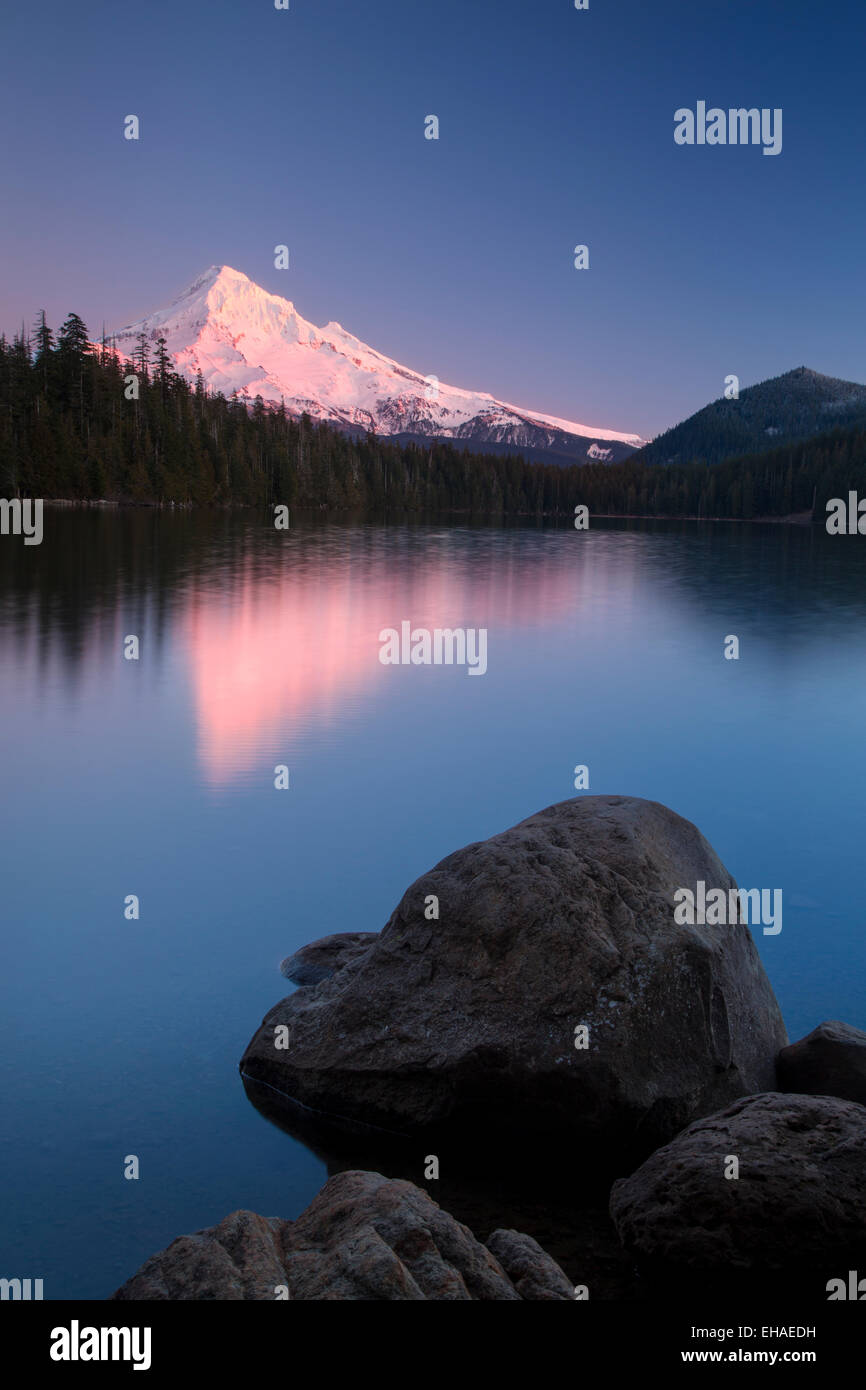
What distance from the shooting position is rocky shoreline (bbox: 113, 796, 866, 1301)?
4.93 metres

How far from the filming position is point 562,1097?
22.0ft

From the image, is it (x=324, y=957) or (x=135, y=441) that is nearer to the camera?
(x=324, y=957)

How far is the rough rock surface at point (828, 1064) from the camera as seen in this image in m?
7.24

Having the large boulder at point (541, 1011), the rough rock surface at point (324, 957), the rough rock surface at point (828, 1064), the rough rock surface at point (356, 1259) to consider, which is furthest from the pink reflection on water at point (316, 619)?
the rough rock surface at point (356, 1259)

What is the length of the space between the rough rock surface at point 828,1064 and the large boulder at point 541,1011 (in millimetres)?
208

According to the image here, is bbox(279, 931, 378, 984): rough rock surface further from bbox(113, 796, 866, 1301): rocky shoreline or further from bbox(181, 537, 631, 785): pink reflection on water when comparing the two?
bbox(181, 537, 631, 785): pink reflection on water

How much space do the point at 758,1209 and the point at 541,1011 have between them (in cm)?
182

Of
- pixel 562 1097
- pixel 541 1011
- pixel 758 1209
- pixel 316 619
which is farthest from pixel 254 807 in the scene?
pixel 316 619

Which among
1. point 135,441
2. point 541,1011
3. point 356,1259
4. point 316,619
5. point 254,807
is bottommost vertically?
point 356,1259

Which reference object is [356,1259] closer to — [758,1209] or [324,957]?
[758,1209]

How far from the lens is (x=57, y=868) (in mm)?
11711
